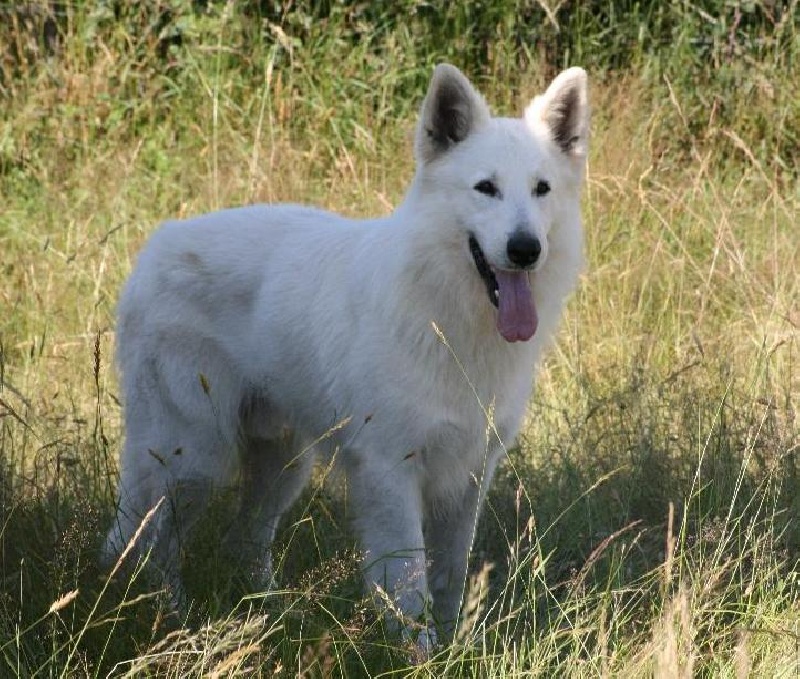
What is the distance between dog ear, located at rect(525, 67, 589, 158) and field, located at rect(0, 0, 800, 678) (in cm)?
90

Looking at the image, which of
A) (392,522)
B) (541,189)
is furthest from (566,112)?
(392,522)

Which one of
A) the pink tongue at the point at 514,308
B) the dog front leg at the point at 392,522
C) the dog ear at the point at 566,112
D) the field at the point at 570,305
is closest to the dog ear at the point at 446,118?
the dog ear at the point at 566,112

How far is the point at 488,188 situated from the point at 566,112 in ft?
1.47

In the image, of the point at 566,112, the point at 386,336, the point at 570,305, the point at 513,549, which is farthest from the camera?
the point at 570,305

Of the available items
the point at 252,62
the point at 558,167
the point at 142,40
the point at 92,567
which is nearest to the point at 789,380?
the point at 558,167

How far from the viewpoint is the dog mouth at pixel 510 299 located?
3691 mm

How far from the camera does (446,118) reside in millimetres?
3824

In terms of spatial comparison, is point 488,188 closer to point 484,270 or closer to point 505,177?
point 505,177

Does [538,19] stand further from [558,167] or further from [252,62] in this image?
[558,167]

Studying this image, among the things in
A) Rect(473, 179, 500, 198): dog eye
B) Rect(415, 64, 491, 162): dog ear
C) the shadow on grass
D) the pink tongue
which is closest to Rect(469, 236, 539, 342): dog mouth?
the pink tongue

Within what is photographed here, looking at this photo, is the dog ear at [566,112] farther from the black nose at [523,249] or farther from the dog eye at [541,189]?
the black nose at [523,249]

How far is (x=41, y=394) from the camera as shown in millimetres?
5230

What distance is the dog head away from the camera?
356 centimetres

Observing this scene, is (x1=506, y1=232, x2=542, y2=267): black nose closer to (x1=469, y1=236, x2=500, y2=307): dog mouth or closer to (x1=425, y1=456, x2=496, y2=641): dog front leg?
(x1=469, y1=236, x2=500, y2=307): dog mouth
